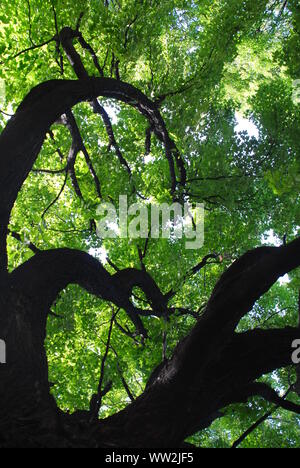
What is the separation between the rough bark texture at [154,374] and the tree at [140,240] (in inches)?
0.5

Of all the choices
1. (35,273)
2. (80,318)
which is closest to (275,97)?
(80,318)

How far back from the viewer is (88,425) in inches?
109

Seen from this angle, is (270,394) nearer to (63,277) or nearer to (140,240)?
(63,277)

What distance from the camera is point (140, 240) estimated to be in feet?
24.8

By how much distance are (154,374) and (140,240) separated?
4180 millimetres

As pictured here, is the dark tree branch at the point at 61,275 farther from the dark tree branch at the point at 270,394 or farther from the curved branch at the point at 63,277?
the dark tree branch at the point at 270,394

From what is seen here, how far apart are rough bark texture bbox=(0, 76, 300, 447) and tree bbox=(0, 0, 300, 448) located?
1cm

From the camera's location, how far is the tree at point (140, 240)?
117 inches

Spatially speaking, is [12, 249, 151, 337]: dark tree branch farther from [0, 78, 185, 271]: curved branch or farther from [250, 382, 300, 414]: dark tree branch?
[250, 382, 300, 414]: dark tree branch

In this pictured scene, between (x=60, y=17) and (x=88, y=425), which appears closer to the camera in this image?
(x=88, y=425)

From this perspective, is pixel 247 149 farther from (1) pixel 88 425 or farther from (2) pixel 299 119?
(1) pixel 88 425

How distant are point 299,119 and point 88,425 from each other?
8.70 m

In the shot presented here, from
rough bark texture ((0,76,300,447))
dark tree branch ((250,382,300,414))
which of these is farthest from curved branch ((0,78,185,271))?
dark tree branch ((250,382,300,414))

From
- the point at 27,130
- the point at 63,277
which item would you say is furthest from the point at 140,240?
the point at 27,130
